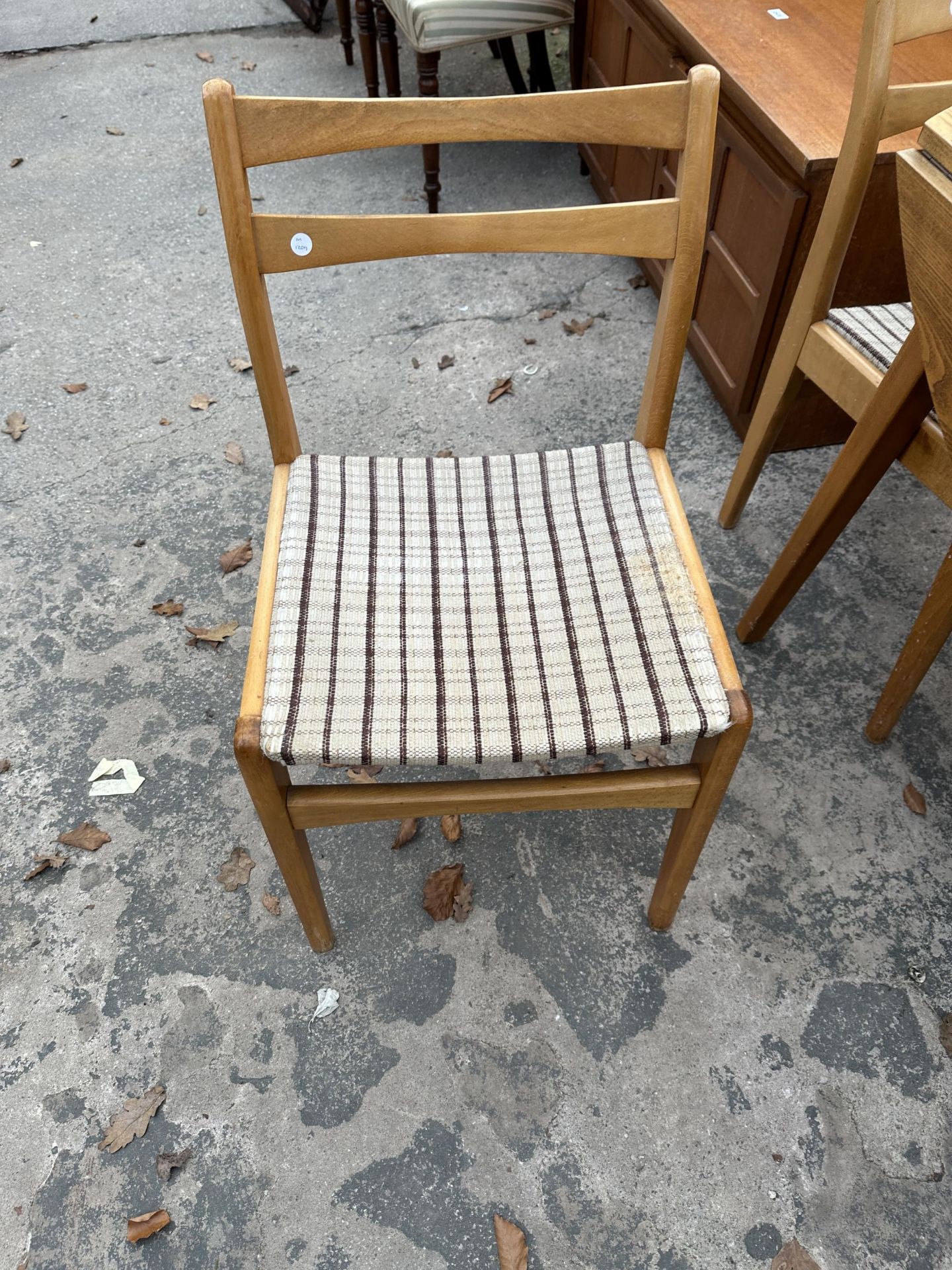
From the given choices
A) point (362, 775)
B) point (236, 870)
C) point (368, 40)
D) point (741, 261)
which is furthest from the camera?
point (368, 40)

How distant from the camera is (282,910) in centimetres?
151

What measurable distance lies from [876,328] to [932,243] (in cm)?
48

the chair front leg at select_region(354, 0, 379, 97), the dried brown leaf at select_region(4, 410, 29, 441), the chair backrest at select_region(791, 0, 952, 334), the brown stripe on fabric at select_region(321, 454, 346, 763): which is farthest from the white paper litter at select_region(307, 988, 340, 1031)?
the chair front leg at select_region(354, 0, 379, 97)

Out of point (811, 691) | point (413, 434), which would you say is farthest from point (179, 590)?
point (811, 691)

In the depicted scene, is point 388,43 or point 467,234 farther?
point 388,43

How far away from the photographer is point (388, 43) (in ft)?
10.0

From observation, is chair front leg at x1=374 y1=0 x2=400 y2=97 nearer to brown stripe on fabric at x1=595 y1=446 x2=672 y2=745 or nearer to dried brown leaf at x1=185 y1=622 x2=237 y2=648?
dried brown leaf at x1=185 y1=622 x2=237 y2=648

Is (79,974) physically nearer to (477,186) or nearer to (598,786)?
(598,786)

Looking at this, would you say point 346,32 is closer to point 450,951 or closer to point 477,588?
point 477,588

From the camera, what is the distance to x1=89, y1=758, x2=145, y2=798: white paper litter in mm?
1668

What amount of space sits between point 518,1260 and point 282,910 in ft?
2.06

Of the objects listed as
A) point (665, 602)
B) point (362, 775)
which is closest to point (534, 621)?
point (665, 602)

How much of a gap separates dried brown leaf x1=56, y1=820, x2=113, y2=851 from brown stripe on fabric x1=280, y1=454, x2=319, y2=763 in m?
0.76

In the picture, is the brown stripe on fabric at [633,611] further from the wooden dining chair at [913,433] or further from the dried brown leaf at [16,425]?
the dried brown leaf at [16,425]
